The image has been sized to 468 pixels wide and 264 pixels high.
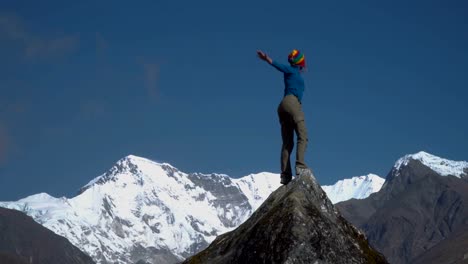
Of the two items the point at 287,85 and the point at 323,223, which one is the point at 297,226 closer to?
the point at 323,223

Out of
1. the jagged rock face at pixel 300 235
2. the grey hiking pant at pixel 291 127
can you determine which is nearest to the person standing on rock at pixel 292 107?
the grey hiking pant at pixel 291 127

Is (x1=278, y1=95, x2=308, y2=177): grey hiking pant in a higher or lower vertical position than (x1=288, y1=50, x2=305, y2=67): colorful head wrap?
lower

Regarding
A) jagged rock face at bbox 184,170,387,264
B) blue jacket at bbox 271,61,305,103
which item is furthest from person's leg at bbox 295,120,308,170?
jagged rock face at bbox 184,170,387,264

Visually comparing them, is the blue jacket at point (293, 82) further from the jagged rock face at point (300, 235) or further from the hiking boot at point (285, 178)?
the jagged rock face at point (300, 235)

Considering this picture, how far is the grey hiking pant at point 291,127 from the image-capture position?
17844 millimetres

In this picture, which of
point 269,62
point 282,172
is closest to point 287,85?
point 269,62

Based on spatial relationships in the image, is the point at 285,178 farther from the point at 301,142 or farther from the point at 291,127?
the point at 291,127

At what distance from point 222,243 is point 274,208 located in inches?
77.4

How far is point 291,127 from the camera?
18.4 m

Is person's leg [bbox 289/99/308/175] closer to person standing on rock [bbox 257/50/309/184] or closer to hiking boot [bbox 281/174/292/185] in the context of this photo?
person standing on rock [bbox 257/50/309/184]

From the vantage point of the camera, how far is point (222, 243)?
17234mm

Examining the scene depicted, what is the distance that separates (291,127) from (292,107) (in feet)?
2.33

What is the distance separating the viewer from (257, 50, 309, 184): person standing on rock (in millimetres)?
17828

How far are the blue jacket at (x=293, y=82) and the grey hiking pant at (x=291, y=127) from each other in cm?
12
